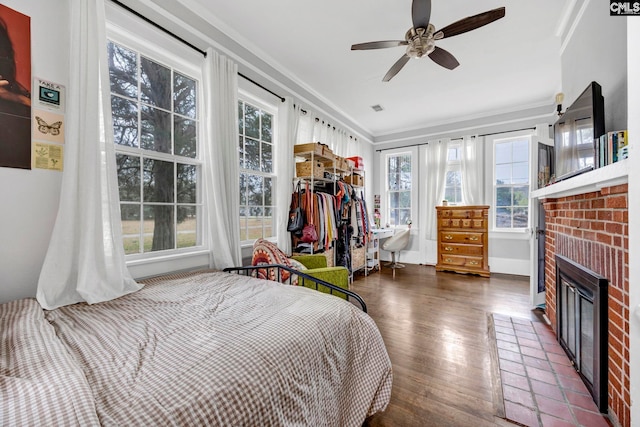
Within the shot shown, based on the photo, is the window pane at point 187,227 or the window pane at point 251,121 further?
the window pane at point 251,121

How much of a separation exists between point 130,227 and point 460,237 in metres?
4.82

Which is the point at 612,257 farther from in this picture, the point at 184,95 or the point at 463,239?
the point at 463,239

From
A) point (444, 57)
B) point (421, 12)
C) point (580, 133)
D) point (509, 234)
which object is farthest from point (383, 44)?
point (509, 234)

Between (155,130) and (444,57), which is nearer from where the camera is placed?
(155,130)

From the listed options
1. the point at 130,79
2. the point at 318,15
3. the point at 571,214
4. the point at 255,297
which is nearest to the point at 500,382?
the point at 571,214

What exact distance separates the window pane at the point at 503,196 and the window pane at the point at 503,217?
0.36 ft

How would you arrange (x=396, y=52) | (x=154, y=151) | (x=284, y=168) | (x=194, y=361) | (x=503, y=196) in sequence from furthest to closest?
(x=503, y=196)
(x=284, y=168)
(x=396, y=52)
(x=154, y=151)
(x=194, y=361)

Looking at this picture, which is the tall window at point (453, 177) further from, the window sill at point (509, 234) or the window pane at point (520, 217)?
the window pane at point (520, 217)

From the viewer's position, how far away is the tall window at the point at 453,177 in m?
5.02

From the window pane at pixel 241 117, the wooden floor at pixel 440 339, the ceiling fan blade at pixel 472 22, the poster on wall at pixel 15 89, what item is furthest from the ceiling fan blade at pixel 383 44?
the wooden floor at pixel 440 339

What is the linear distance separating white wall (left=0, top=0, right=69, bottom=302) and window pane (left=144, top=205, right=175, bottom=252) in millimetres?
578

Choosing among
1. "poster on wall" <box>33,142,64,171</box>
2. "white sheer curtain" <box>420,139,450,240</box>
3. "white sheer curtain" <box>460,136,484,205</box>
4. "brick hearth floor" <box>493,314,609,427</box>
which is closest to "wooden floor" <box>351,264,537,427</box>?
"brick hearth floor" <box>493,314,609,427</box>

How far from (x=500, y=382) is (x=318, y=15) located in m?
3.26

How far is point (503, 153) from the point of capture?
471 cm
